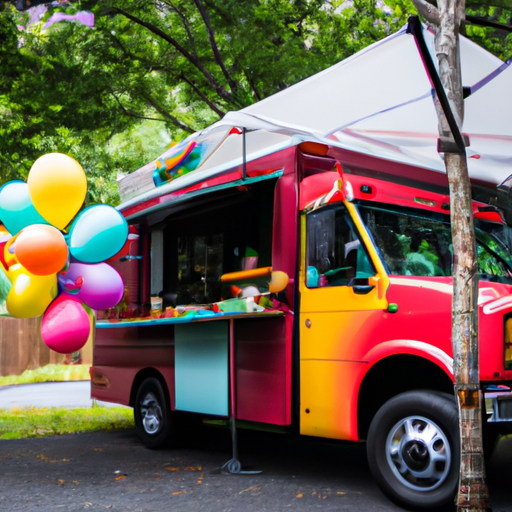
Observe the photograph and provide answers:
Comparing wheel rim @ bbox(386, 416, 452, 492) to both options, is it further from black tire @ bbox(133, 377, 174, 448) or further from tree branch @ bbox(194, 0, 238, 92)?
tree branch @ bbox(194, 0, 238, 92)

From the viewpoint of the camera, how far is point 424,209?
600 cm

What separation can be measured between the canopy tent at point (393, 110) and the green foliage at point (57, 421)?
18.9 ft

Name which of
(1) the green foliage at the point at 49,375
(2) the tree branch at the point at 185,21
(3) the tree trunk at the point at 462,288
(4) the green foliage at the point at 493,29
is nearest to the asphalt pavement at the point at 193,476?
(3) the tree trunk at the point at 462,288

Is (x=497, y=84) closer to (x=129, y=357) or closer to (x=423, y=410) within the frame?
→ (x=423, y=410)

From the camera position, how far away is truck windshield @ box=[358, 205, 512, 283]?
18.8 feet

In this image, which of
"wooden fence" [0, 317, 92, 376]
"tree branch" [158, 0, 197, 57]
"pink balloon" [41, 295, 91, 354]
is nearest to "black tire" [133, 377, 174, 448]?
"pink balloon" [41, 295, 91, 354]

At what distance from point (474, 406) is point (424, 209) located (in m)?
1.97

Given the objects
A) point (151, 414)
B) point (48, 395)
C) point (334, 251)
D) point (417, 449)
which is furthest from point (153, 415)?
point (48, 395)

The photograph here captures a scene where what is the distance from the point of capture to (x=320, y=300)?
598 cm

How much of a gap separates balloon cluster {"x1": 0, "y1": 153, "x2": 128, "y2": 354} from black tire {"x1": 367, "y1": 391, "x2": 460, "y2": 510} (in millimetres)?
2631

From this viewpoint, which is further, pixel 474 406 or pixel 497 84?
pixel 497 84

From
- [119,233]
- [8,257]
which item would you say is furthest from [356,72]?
[8,257]

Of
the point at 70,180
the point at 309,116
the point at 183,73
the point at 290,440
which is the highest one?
the point at 183,73

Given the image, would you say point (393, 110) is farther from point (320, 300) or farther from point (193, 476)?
point (193, 476)
